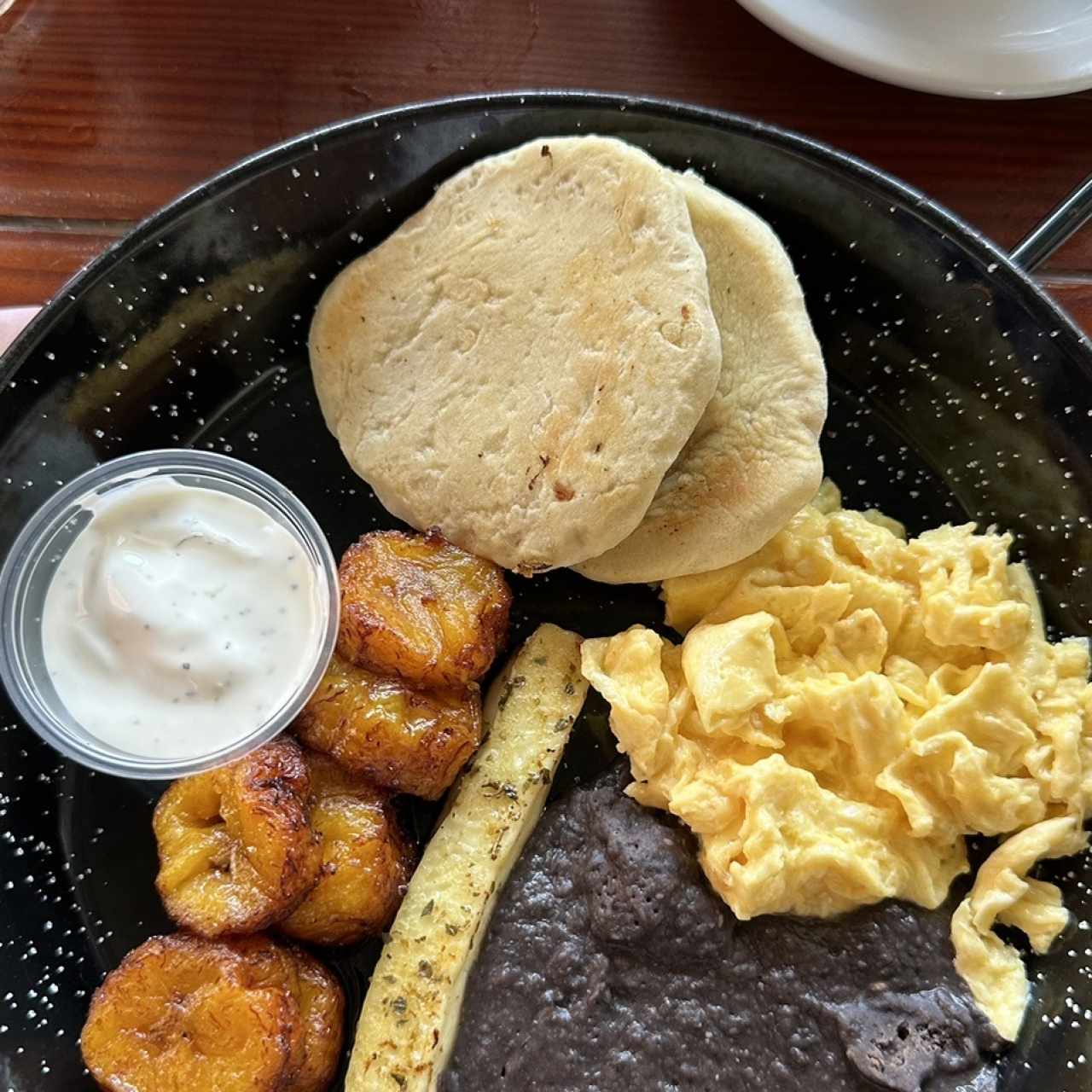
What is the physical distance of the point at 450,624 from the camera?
6.68ft

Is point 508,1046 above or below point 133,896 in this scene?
above

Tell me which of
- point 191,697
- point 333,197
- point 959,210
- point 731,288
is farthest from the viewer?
point 959,210

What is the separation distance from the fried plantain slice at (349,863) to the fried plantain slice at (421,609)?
0.86ft

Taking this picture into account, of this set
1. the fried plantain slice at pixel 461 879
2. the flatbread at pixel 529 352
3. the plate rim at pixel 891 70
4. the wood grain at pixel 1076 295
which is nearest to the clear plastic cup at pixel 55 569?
the flatbread at pixel 529 352

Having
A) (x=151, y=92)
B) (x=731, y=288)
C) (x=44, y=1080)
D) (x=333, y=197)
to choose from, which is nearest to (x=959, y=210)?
(x=731, y=288)

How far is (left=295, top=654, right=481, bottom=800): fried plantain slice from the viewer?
2.02 meters

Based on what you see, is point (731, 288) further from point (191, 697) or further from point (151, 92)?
point (151, 92)

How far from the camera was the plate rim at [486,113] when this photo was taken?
85.1 inches

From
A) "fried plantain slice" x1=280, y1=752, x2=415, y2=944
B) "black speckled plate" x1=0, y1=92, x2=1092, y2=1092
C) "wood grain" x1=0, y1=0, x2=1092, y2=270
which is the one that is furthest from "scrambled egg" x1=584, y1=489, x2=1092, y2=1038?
"wood grain" x1=0, y1=0, x2=1092, y2=270

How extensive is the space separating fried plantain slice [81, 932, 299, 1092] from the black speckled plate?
0.26 meters

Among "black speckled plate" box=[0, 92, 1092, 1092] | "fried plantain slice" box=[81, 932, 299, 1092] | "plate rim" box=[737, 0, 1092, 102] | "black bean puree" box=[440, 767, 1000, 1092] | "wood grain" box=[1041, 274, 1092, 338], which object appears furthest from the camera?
"wood grain" box=[1041, 274, 1092, 338]

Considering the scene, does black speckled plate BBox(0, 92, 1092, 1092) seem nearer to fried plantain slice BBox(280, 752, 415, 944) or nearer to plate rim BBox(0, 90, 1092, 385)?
plate rim BBox(0, 90, 1092, 385)

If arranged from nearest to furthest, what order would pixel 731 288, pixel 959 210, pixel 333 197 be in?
pixel 731 288 → pixel 333 197 → pixel 959 210

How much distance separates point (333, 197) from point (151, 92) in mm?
670
